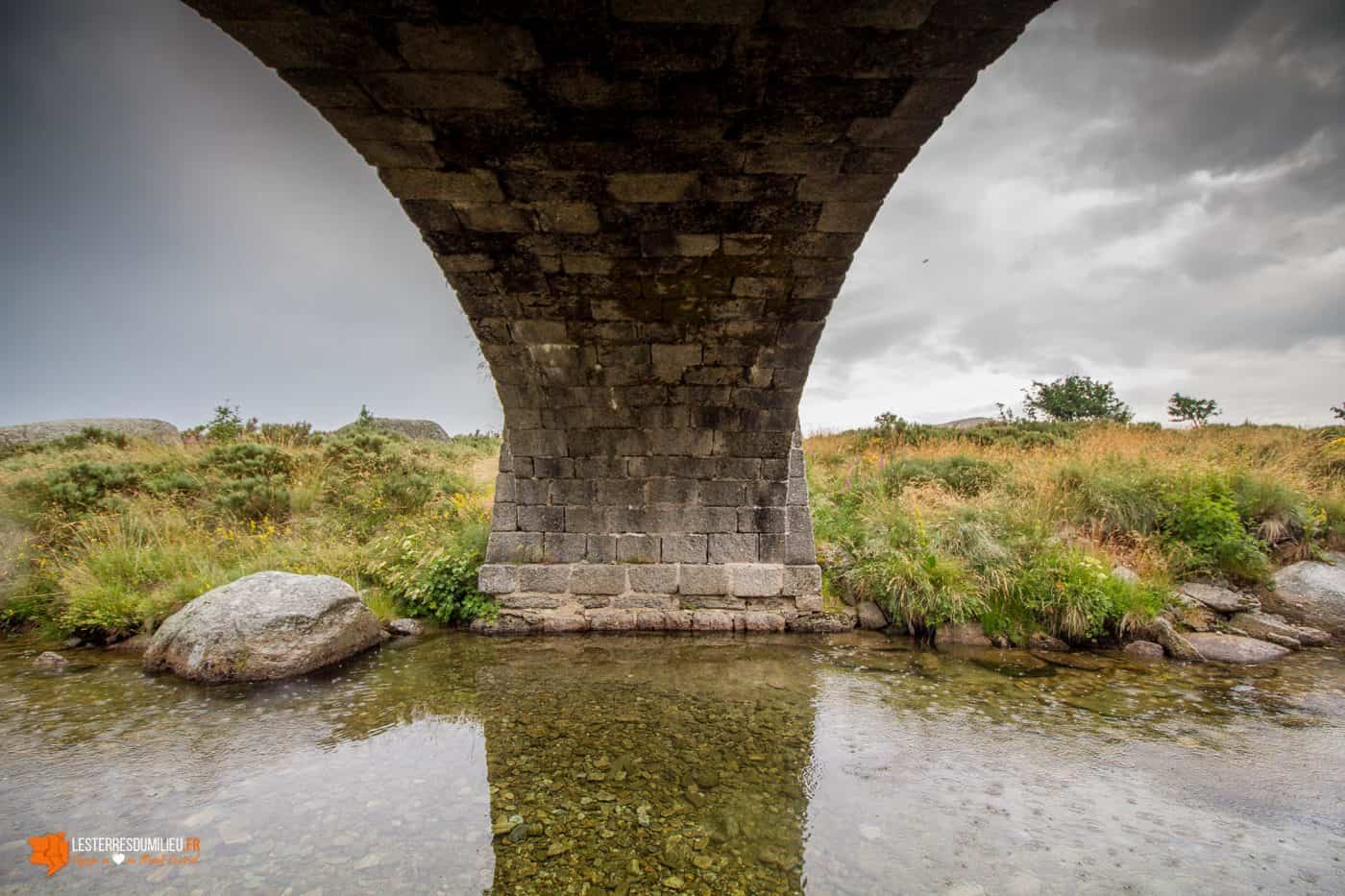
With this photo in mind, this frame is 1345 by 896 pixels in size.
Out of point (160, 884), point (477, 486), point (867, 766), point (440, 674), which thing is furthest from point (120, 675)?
point (867, 766)

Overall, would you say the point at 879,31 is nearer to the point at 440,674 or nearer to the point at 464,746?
the point at 464,746

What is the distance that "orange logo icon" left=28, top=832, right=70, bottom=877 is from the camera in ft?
7.38

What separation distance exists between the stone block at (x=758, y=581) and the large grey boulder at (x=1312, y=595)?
17.4ft

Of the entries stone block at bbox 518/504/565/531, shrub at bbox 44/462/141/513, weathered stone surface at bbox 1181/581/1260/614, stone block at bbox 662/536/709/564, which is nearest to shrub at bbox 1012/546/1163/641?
weathered stone surface at bbox 1181/581/1260/614

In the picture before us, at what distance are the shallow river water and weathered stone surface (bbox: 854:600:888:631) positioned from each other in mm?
930

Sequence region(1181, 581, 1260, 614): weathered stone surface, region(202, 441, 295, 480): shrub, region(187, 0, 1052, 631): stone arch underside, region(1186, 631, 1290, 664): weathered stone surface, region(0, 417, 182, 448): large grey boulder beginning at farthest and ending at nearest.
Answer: region(0, 417, 182, 448): large grey boulder, region(202, 441, 295, 480): shrub, region(1181, 581, 1260, 614): weathered stone surface, region(1186, 631, 1290, 664): weathered stone surface, region(187, 0, 1052, 631): stone arch underside

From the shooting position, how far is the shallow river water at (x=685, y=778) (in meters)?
2.27

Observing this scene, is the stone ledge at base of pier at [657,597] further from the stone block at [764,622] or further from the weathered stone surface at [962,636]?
the weathered stone surface at [962,636]

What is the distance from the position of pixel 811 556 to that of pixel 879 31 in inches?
183

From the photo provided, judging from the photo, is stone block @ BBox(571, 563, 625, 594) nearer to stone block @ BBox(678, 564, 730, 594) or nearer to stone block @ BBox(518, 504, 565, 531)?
stone block @ BBox(518, 504, 565, 531)

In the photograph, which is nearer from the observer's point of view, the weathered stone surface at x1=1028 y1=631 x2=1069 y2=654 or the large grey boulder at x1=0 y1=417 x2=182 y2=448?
the weathered stone surface at x1=1028 y1=631 x2=1069 y2=654

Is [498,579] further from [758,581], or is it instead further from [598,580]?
[758,581]

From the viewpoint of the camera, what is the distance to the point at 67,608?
17.0 feet

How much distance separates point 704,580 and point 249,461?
7.82m
